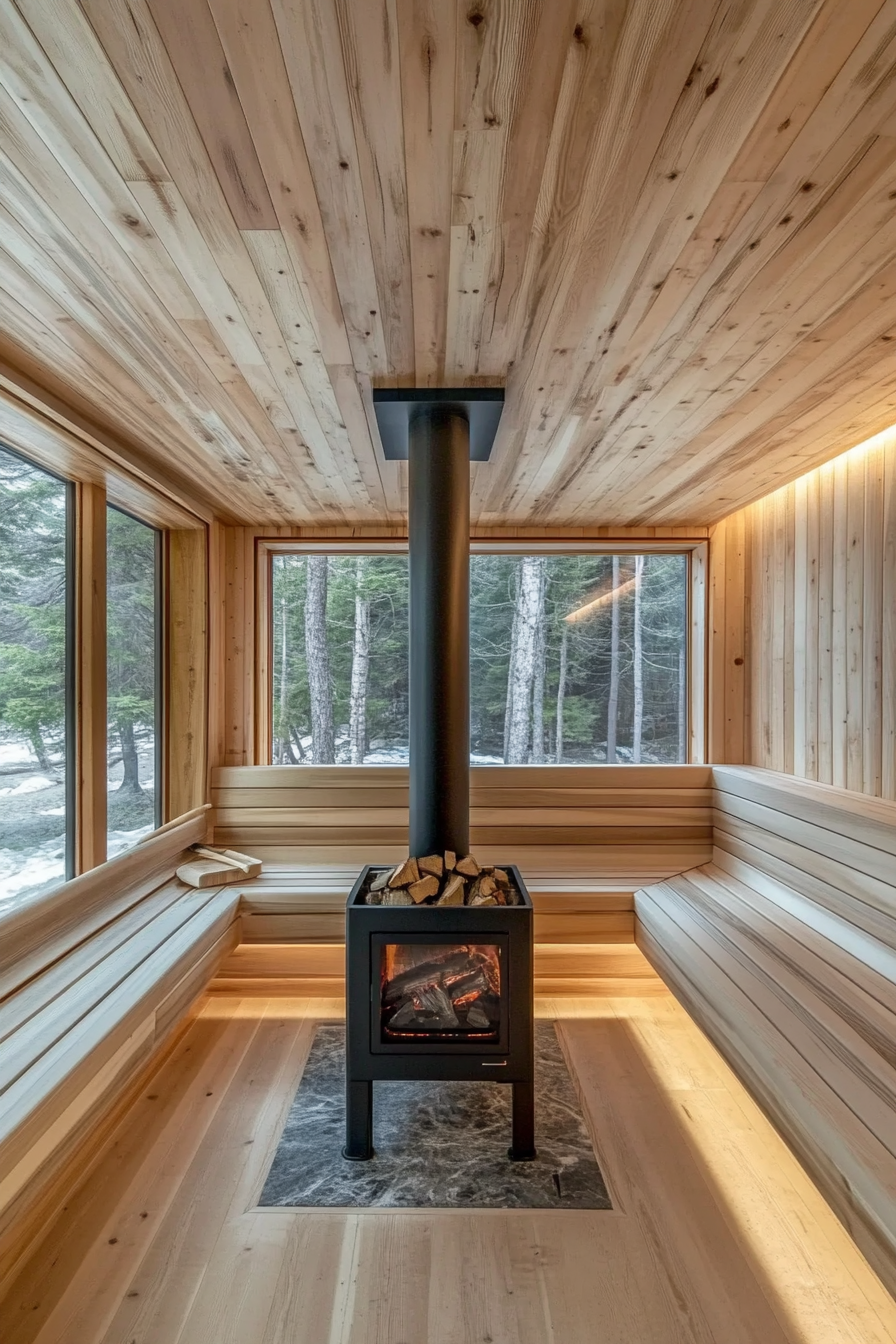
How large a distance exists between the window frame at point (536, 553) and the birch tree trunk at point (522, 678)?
0.41m

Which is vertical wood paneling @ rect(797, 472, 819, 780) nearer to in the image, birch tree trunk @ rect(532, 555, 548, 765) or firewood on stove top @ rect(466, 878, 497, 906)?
birch tree trunk @ rect(532, 555, 548, 765)

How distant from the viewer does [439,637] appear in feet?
7.39

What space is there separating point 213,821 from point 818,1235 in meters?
3.10

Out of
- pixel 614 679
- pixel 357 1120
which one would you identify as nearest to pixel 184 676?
pixel 357 1120

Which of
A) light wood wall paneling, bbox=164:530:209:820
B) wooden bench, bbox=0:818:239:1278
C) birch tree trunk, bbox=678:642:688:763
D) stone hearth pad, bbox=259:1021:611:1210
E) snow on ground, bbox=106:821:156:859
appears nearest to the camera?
wooden bench, bbox=0:818:239:1278

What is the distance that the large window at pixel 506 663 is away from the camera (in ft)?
13.4

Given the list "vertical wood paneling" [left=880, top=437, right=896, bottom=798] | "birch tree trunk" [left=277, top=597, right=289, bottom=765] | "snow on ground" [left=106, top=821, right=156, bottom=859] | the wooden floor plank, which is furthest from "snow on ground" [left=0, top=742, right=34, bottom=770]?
"vertical wood paneling" [left=880, top=437, right=896, bottom=798]

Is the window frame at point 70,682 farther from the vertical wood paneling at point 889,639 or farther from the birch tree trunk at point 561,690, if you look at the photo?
the vertical wood paneling at point 889,639

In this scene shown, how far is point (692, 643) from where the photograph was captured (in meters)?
4.12

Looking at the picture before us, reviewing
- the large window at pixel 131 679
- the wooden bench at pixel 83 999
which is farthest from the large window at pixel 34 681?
the large window at pixel 131 679

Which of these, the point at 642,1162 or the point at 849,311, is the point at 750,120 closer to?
the point at 849,311

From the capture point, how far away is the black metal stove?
2117mm

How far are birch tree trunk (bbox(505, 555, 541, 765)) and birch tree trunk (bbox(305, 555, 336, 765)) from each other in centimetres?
111

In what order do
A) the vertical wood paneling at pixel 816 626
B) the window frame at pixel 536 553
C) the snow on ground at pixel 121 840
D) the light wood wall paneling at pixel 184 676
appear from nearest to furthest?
the vertical wood paneling at pixel 816 626
the snow on ground at pixel 121 840
the light wood wall paneling at pixel 184 676
the window frame at pixel 536 553
